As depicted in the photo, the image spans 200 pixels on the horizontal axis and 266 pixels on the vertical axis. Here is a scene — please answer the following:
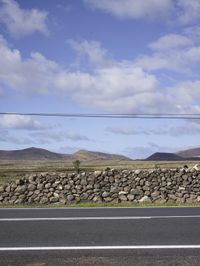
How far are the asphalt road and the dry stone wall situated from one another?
255 inches

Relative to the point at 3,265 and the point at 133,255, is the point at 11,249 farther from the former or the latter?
the point at 133,255

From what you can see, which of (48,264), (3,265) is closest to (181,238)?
(48,264)

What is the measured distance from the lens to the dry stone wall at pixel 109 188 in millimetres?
18516

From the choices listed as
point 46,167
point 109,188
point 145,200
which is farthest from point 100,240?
point 46,167

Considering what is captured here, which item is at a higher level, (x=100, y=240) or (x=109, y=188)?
(x=109, y=188)

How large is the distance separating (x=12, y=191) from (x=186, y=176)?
7.61 m

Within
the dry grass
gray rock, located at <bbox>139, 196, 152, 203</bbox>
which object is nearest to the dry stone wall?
gray rock, located at <bbox>139, 196, 152, 203</bbox>

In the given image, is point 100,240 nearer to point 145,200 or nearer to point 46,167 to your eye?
point 145,200

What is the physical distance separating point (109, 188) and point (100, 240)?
10.6 m

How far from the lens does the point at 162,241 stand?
8180 mm

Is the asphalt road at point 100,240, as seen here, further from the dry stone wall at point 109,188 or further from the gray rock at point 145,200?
the dry stone wall at point 109,188

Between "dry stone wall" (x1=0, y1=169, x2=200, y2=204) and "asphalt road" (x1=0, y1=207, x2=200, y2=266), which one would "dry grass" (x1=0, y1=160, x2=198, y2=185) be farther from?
"asphalt road" (x1=0, y1=207, x2=200, y2=266)

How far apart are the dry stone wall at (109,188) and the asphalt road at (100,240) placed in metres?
6.48

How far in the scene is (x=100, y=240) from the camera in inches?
328
